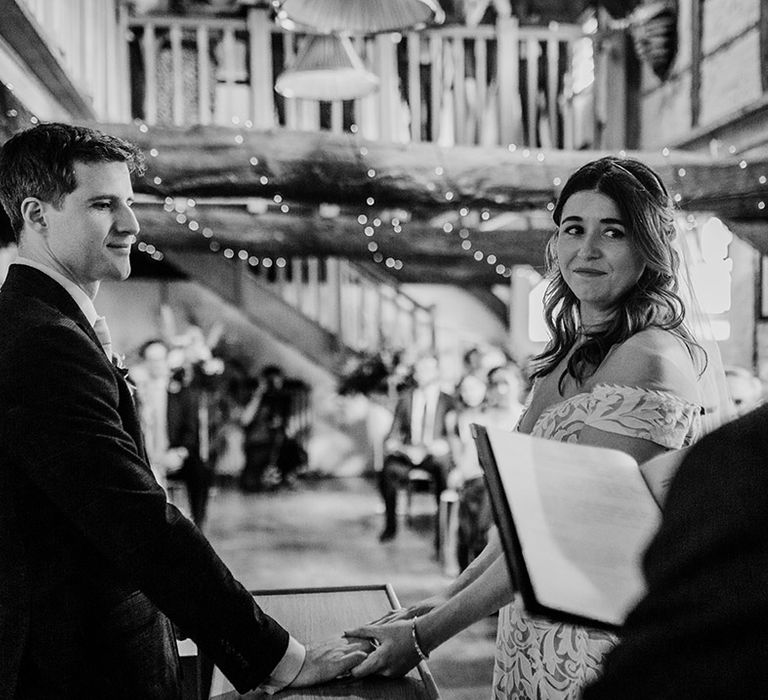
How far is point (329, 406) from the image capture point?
10664 millimetres

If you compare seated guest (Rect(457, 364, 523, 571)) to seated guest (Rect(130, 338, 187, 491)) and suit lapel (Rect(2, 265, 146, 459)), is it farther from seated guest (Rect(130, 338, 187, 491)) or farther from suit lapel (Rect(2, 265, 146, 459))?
suit lapel (Rect(2, 265, 146, 459))

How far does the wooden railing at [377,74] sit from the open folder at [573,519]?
598cm

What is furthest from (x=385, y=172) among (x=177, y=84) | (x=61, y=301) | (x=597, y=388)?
→ (x=61, y=301)

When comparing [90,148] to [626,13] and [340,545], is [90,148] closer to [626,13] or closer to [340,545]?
[340,545]

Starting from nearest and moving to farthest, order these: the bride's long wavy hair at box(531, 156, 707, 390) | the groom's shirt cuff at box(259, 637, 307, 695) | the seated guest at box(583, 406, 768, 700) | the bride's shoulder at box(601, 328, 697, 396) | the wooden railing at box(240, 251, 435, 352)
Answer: the seated guest at box(583, 406, 768, 700) → the groom's shirt cuff at box(259, 637, 307, 695) → the bride's shoulder at box(601, 328, 697, 396) → the bride's long wavy hair at box(531, 156, 707, 390) → the wooden railing at box(240, 251, 435, 352)

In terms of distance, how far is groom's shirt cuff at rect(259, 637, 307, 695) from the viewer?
129cm

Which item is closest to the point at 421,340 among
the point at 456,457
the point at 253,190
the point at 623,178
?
the point at 456,457

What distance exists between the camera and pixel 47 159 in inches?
54.2

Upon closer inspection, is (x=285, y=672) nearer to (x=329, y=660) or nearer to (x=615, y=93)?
(x=329, y=660)

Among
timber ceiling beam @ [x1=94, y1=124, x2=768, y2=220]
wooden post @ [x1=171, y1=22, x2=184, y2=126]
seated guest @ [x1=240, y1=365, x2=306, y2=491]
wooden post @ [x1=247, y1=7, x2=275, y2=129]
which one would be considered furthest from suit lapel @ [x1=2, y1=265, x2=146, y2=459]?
seated guest @ [x1=240, y1=365, x2=306, y2=491]

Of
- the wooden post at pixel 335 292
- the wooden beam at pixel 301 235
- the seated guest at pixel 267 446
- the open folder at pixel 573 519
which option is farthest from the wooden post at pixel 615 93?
the open folder at pixel 573 519

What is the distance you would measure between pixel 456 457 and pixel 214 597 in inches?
203

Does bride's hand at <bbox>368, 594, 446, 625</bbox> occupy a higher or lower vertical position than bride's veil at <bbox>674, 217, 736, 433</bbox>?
lower

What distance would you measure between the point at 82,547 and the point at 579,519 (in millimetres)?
847
